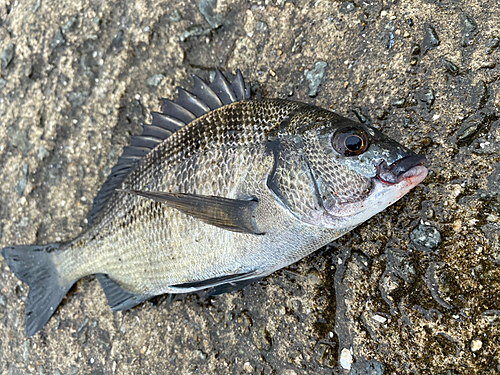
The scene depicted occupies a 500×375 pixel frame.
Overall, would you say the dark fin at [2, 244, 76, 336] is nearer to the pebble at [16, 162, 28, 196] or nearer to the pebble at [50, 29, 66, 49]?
the pebble at [16, 162, 28, 196]

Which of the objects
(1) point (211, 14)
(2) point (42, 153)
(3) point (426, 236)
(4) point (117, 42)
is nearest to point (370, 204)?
(3) point (426, 236)

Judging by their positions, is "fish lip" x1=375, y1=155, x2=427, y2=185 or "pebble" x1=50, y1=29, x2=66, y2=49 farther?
"pebble" x1=50, y1=29, x2=66, y2=49

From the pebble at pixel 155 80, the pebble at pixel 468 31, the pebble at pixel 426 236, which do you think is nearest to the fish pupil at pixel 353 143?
the pebble at pixel 426 236

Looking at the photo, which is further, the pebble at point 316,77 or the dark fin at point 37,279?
the dark fin at point 37,279

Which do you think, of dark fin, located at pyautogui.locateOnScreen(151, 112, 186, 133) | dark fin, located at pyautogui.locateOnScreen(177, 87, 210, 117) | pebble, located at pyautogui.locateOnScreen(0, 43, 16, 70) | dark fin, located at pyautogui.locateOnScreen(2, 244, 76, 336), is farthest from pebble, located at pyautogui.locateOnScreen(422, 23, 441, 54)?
pebble, located at pyautogui.locateOnScreen(0, 43, 16, 70)

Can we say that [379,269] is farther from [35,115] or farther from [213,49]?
[35,115]

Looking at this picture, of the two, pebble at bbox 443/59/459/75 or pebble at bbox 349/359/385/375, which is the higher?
pebble at bbox 443/59/459/75

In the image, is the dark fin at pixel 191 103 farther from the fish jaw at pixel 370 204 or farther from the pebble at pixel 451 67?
the pebble at pixel 451 67
